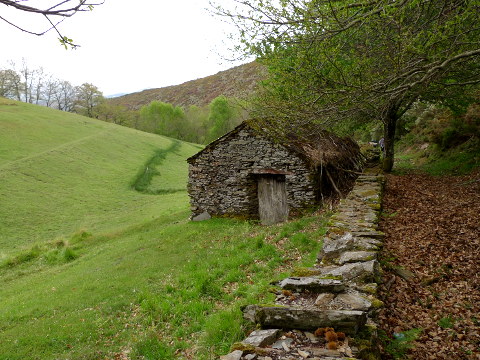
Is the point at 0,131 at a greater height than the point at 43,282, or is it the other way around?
the point at 0,131

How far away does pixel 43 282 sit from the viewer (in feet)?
46.6

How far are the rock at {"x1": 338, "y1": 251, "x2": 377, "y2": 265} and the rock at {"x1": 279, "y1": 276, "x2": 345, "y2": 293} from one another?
119cm

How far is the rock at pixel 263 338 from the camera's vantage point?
12.0 feet

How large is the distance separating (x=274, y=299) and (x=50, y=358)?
539 centimetres

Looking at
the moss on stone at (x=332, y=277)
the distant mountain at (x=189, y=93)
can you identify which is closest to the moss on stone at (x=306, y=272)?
the moss on stone at (x=332, y=277)

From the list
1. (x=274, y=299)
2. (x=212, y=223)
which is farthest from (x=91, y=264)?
(x=274, y=299)

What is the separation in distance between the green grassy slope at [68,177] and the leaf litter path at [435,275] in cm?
1941

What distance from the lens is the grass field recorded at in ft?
23.5

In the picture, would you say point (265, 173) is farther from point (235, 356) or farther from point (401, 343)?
A: point (235, 356)

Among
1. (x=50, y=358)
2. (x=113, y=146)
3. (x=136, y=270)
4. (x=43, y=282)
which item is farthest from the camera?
(x=113, y=146)

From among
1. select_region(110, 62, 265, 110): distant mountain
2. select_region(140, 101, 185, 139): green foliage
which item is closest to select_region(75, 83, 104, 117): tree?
select_region(140, 101, 185, 139): green foliage

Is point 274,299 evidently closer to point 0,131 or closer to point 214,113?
point 0,131

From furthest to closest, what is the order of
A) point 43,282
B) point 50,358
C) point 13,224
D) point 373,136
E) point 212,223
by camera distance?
1. point 373,136
2. point 13,224
3. point 212,223
4. point 43,282
5. point 50,358

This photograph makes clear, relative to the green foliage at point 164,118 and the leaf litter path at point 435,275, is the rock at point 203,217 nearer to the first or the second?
the leaf litter path at point 435,275
